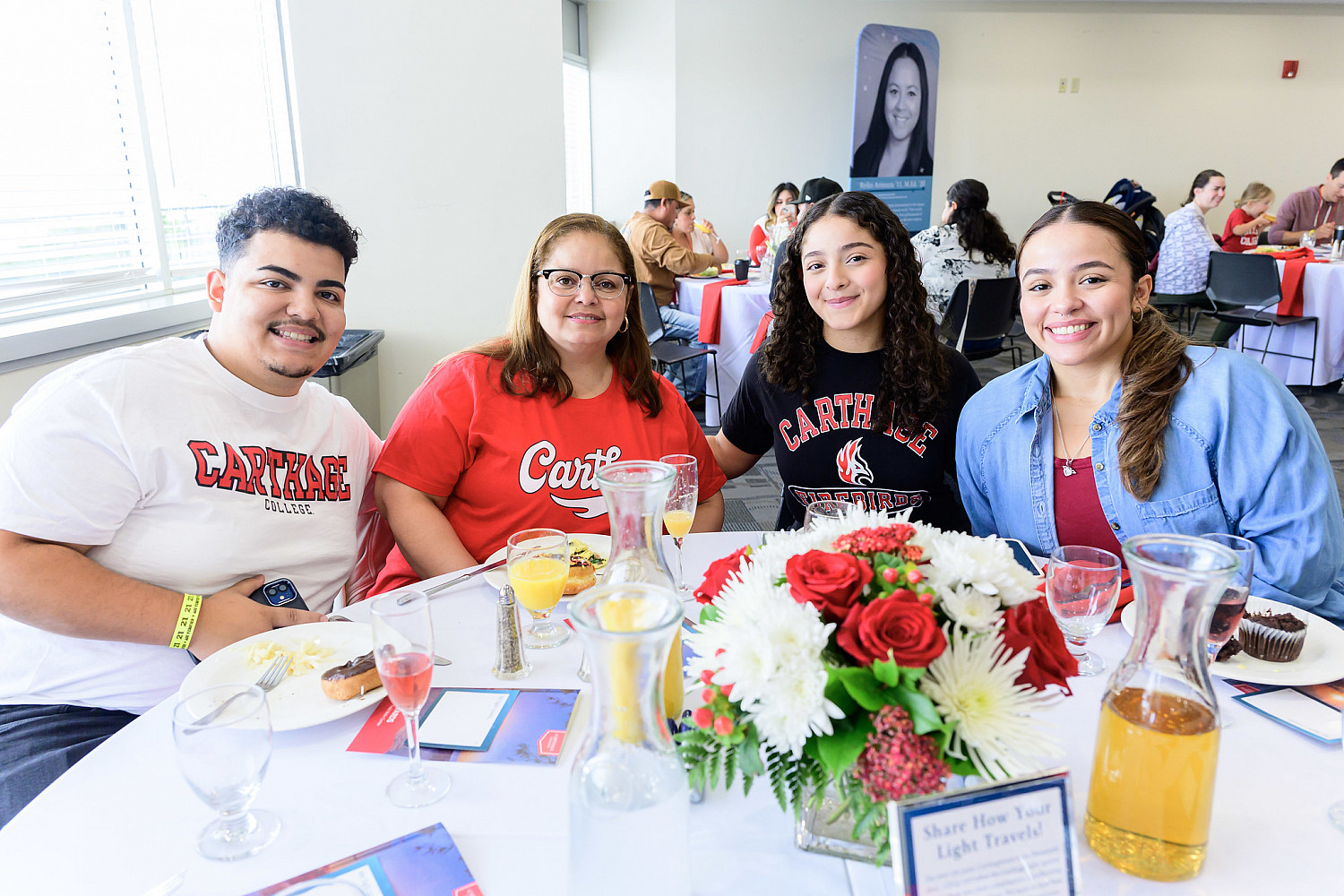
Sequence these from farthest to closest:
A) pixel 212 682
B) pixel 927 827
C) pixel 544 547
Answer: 1. pixel 544 547
2. pixel 212 682
3. pixel 927 827

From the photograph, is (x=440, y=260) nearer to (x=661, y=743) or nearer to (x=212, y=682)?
(x=212, y=682)

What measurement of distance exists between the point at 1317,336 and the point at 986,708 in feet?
21.6

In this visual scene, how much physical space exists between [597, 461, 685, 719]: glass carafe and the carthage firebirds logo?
42.7 inches

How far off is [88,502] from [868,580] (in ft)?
4.34

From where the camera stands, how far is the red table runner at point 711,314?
4938mm

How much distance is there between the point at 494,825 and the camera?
0.86 m

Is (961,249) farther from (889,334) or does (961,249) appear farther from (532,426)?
(532,426)

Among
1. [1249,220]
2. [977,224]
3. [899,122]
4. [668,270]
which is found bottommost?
[668,270]

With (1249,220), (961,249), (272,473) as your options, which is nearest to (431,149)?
(272,473)

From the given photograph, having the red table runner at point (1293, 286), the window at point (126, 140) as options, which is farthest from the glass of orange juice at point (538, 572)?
the red table runner at point (1293, 286)

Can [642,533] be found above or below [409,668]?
above

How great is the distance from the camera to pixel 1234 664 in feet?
3.61

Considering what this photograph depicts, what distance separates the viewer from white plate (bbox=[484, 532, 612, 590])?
1396mm

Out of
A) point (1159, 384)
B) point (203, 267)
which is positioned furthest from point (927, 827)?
point (203, 267)
